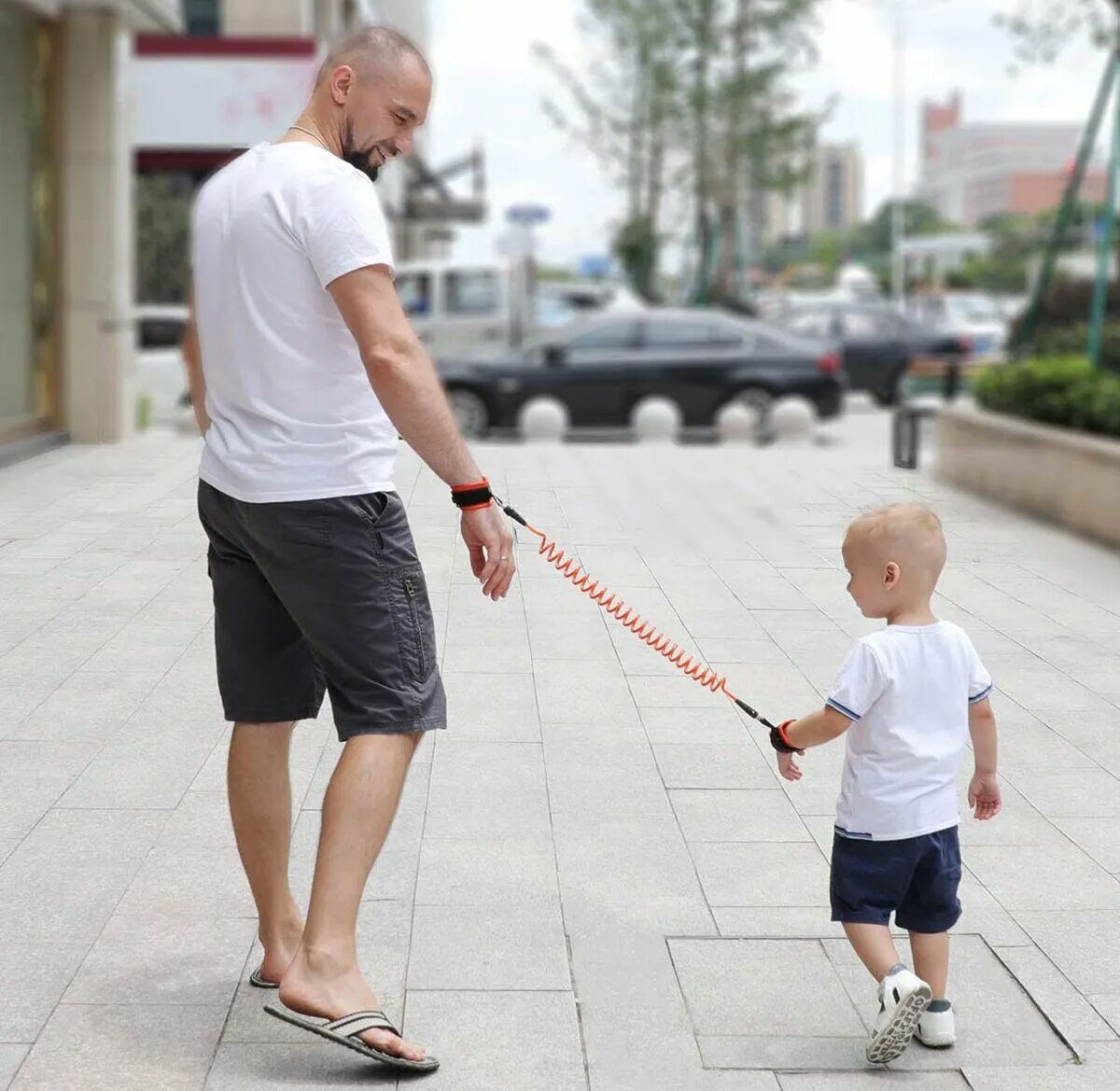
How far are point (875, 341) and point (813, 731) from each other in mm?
24273

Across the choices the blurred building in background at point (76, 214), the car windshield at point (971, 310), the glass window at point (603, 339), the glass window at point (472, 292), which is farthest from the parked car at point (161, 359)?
the car windshield at point (971, 310)

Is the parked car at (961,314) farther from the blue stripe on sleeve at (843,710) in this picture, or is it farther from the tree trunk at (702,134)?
the blue stripe on sleeve at (843,710)

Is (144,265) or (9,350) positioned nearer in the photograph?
(9,350)

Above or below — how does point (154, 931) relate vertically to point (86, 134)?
below

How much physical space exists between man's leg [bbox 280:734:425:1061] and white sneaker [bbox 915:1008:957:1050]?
2.90ft

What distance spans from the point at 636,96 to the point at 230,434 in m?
43.8

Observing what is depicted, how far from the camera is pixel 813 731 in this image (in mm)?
3219

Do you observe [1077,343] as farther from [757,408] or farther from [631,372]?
[631,372]

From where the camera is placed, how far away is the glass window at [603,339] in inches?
790

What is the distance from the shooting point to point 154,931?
3.79 m

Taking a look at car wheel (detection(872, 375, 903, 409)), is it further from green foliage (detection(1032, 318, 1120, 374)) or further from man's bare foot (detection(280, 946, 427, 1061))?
man's bare foot (detection(280, 946, 427, 1061))

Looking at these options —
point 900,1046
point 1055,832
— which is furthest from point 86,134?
point 900,1046

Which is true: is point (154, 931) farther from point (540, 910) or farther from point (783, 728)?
point (783, 728)

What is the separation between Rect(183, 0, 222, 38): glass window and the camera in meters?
26.7
